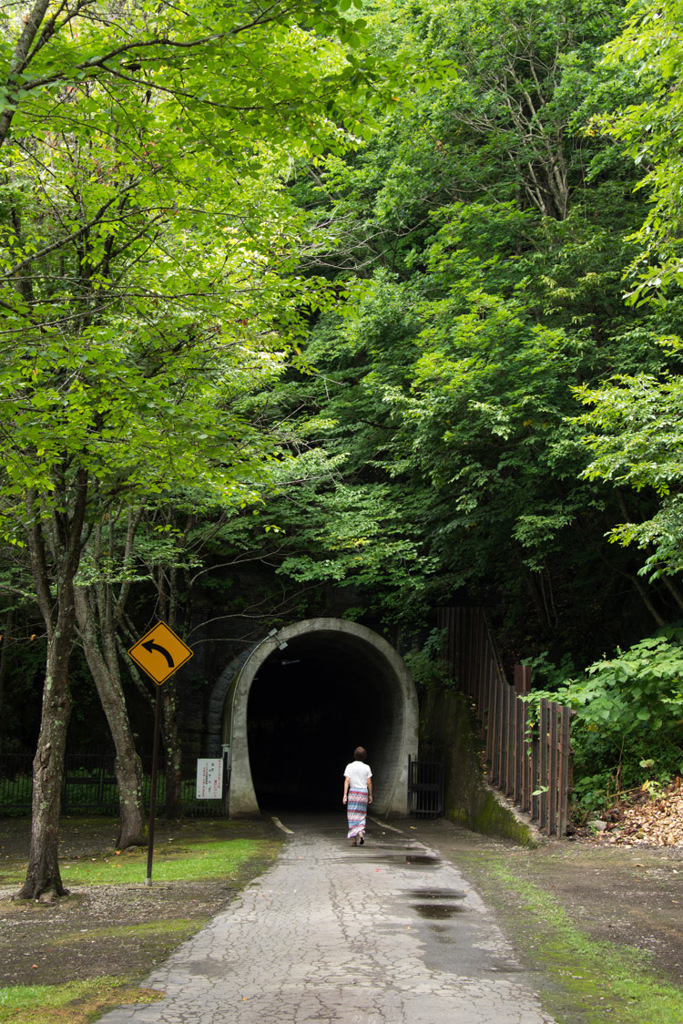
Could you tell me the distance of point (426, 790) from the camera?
60.6 ft

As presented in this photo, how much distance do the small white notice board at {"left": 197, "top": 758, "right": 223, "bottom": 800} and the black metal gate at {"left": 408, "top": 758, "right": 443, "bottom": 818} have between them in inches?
161

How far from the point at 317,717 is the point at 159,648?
21.2 m

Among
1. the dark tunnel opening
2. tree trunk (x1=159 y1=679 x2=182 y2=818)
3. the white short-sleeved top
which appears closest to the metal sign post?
the white short-sleeved top

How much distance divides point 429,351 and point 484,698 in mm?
6451

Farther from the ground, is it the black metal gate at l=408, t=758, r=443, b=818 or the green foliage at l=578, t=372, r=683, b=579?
the green foliage at l=578, t=372, r=683, b=579

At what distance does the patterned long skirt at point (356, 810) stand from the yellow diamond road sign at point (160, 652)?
514 cm

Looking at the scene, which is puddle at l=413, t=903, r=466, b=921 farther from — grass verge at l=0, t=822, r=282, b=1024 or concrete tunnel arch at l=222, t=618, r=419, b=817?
concrete tunnel arch at l=222, t=618, r=419, b=817

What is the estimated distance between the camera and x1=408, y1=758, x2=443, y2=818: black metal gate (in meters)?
18.3

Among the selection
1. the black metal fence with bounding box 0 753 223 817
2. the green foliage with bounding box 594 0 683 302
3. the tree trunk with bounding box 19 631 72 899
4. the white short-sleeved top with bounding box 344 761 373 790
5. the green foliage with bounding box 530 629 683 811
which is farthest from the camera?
the black metal fence with bounding box 0 753 223 817

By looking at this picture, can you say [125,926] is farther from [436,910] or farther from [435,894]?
[435,894]

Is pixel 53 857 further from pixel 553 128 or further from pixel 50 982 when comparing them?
pixel 553 128

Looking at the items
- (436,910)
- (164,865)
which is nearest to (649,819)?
(436,910)

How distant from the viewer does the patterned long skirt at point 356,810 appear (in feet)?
44.5

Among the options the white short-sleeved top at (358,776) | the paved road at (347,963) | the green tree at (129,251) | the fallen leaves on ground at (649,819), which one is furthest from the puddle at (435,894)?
the white short-sleeved top at (358,776)
